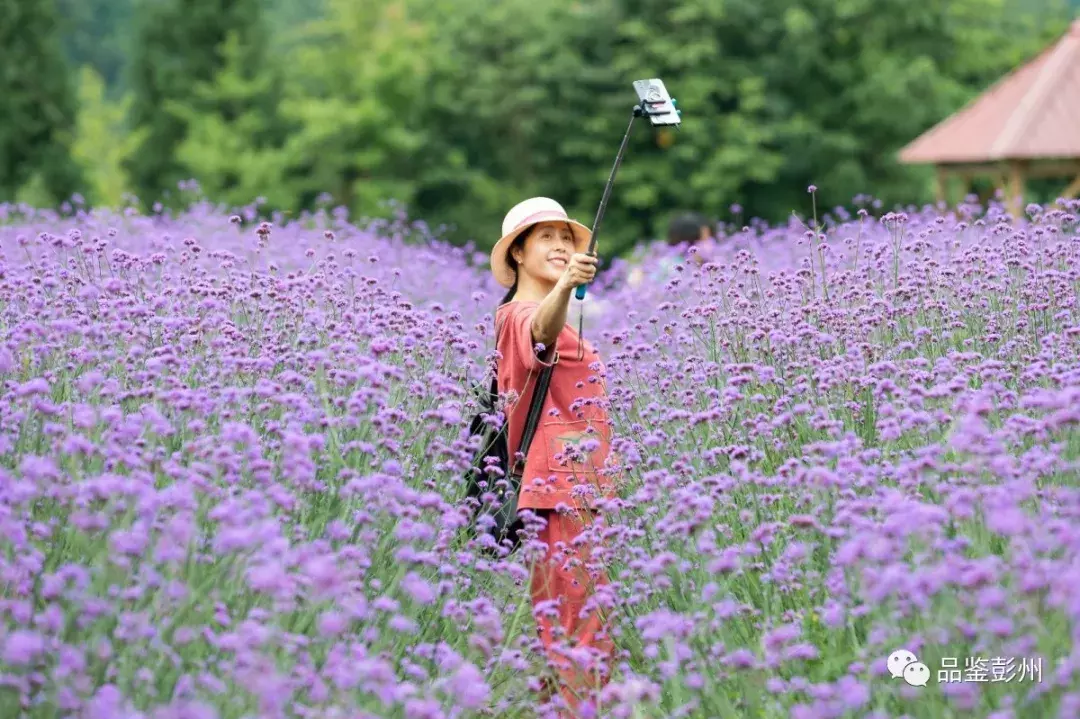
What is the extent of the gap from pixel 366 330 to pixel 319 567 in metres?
1.88

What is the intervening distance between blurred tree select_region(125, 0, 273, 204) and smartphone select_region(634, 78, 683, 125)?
85.6 feet

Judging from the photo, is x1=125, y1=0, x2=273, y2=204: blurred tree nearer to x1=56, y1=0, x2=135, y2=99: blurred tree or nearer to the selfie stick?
the selfie stick

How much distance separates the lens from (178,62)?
30.0 meters

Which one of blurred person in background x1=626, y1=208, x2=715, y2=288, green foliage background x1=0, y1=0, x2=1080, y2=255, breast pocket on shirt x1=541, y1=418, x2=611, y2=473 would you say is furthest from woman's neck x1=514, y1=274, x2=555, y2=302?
green foliage background x1=0, y1=0, x2=1080, y2=255

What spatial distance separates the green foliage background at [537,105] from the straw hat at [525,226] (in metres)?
22.0

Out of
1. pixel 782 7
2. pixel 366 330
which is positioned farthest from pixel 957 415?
pixel 782 7

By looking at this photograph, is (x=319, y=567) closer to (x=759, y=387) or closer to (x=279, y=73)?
(x=759, y=387)

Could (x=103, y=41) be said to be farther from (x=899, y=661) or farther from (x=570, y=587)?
(x=899, y=661)

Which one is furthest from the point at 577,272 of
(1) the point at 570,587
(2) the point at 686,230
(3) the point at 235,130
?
(3) the point at 235,130

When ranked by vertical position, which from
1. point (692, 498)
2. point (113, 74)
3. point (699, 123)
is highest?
point (113, 74)

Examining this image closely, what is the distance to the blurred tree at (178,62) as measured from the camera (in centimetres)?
3006

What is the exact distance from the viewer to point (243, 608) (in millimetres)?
3256

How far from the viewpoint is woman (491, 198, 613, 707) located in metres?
4.43

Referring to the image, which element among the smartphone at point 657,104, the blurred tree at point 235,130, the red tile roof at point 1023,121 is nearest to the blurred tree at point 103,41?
the blurred tree at point 235,130
